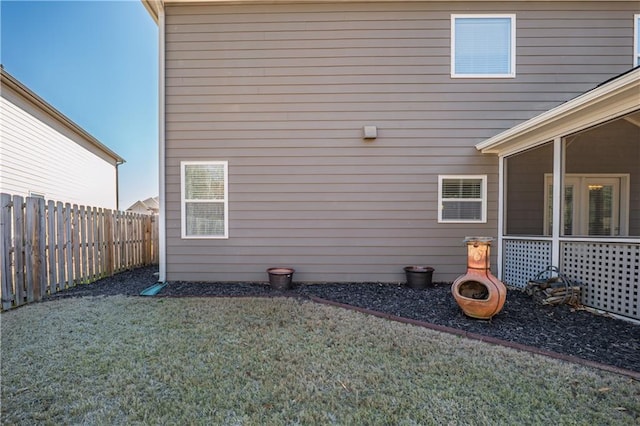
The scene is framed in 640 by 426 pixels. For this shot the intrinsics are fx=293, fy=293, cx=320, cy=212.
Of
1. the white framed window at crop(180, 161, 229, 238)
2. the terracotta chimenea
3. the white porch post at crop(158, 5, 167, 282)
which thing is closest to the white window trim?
the terracotta chimenea

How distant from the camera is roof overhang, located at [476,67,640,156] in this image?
2.93 m

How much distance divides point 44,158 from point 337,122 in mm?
9137

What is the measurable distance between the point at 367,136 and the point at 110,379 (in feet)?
14.8

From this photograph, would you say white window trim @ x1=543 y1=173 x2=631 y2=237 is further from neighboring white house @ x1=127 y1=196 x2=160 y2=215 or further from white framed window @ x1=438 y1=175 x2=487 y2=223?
neighboring white house @ x1=127 y1=196 x2=160 y2=215

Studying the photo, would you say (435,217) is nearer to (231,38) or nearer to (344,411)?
(344,411)

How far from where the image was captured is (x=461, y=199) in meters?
5.11

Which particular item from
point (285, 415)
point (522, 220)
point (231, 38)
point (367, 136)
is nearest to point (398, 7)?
point (367, 136)

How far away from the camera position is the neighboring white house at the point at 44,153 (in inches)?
284

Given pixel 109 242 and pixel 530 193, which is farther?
pixel 109 242

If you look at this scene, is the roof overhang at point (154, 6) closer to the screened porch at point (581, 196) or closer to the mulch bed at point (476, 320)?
the mulch bed at point (476, 320)

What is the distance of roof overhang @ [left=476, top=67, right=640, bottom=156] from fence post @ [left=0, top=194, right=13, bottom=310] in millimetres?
6943

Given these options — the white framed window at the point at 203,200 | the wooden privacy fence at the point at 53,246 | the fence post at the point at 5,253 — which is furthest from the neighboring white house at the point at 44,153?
the white framed window at the point at 203,200

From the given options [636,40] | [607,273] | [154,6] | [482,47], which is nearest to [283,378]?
[607,273]

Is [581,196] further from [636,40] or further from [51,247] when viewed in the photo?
[51,247]
